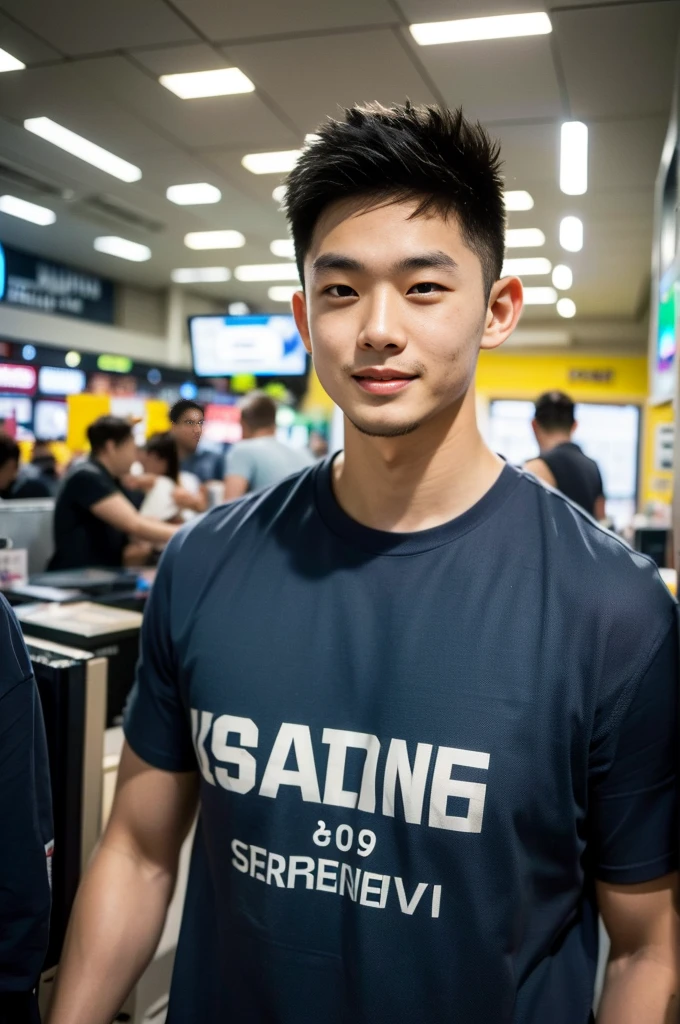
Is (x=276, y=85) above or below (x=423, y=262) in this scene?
above

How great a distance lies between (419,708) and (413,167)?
0.55m

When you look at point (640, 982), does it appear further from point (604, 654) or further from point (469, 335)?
point (469, 335)

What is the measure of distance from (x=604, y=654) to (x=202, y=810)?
1.62 ft

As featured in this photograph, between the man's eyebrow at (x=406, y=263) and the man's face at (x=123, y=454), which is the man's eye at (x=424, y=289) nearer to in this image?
the man's eyebrow at (x=406, y=263)

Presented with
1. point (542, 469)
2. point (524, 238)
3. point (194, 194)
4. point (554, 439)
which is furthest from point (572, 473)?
point (194, 194)

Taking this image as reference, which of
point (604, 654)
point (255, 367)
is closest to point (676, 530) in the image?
point (604, 654)

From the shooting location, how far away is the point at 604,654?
0.83 metres

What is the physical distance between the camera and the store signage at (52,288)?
38.8 inches

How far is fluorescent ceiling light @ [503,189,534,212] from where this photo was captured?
3.09 ft

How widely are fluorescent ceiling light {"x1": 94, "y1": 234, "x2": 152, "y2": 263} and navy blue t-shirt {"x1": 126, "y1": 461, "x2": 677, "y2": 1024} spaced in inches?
22.2

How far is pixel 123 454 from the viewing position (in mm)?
1515

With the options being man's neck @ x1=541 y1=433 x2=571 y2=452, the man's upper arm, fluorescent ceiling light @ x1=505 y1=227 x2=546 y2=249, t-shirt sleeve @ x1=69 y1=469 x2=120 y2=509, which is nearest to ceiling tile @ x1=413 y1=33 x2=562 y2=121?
fluorescent ceiling light @ x1=505 y1=227 x2=546 y2=249

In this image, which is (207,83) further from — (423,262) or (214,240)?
(214,240)

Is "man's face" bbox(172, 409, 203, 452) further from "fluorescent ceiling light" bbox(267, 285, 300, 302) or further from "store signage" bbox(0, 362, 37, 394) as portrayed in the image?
"fluorescent ceiling light" bbox(267, 285, 300, 302)
